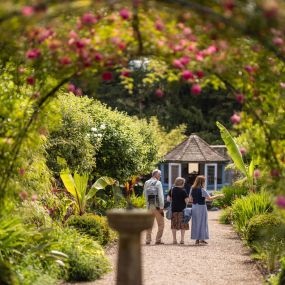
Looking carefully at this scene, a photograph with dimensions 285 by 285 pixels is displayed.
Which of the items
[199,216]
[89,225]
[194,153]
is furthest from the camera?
[194,153]

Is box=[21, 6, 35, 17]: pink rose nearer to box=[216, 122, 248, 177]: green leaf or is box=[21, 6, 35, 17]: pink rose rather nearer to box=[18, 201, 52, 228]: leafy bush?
box=[18, 201, 52, 228]: leafy bush

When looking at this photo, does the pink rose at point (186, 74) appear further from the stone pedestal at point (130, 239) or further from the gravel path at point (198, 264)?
the gravel path at point (198, 264)

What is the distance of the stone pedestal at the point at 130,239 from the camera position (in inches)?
297

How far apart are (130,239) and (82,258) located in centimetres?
339

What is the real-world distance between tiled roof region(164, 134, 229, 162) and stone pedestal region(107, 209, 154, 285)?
2508cm

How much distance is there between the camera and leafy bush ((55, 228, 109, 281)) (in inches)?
418

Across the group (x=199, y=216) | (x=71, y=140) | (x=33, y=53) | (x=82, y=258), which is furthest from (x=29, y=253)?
(x=71, y=140)

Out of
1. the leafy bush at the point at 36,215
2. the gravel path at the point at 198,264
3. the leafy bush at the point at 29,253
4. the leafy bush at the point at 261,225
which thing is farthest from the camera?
the leafy bush at the point at 261,225

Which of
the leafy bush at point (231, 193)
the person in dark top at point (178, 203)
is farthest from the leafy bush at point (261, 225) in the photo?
the leafy bush at point (231, 193)

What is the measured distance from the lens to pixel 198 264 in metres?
12.5

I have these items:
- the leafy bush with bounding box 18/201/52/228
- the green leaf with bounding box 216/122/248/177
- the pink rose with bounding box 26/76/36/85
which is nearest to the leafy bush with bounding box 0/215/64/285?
the leafy bush with bounding box 18/201/52/228

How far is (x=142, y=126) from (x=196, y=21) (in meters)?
21.2

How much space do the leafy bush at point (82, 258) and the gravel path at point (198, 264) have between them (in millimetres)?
194

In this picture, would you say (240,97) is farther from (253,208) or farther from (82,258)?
(253,208)
